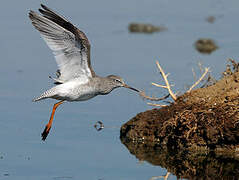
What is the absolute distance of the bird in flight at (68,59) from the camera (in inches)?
381

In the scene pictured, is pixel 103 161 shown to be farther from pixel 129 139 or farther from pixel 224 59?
pixel 224 59

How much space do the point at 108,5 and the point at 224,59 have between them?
6.77 m

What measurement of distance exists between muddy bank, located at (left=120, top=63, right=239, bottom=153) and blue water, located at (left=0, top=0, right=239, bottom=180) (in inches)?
22.7

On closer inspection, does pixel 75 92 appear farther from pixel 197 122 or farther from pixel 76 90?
pixel 197 122

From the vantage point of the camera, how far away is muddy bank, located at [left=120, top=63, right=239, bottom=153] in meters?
10.9

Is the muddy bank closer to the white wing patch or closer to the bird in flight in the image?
the bird in flight

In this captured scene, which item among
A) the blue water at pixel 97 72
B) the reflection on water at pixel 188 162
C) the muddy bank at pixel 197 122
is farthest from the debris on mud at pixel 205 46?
the reflection on water at pixel 188 162

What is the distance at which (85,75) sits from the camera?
1041 cm

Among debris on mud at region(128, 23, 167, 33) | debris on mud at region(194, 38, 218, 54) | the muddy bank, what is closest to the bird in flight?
the muddy bank

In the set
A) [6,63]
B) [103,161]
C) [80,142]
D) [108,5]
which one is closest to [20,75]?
[6,63]

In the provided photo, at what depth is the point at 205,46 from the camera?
1770cm

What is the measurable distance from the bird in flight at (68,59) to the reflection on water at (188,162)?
127cm

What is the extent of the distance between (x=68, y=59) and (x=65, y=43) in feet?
1.08

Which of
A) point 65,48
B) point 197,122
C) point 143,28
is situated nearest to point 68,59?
point 65,48
